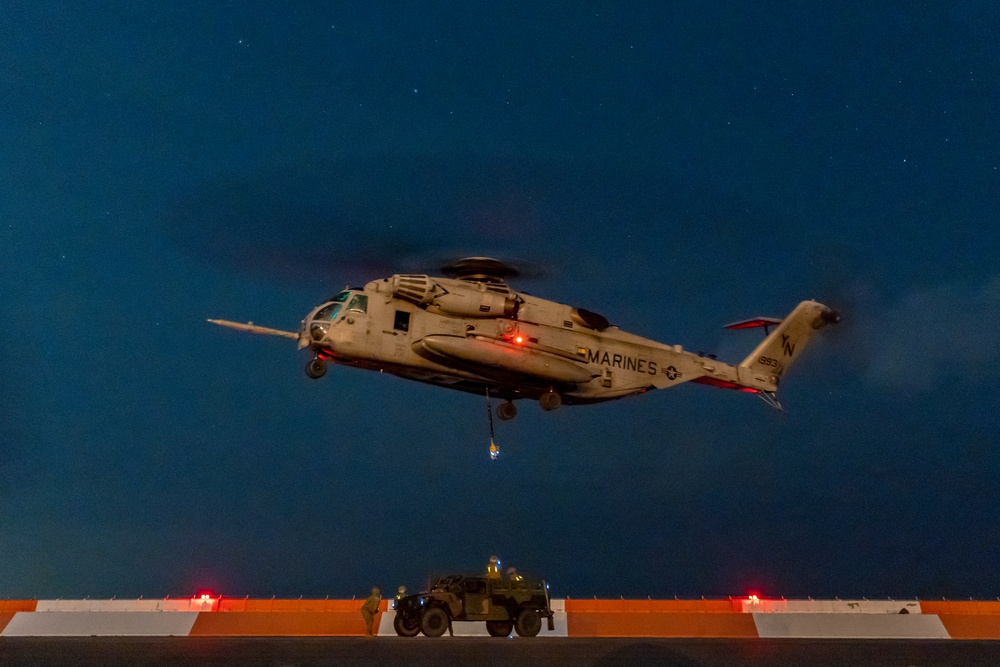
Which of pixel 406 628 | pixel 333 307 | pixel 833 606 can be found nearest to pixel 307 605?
pixel 406 628

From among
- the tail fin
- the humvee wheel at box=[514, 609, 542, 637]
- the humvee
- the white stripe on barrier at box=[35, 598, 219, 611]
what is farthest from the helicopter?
the white stripe on barrier at box=[35, 598, 219, 611]

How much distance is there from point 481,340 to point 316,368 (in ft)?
14.8

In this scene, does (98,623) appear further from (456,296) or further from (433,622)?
(456,296)

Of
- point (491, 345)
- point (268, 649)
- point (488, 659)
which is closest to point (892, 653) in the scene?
point (488, 659)

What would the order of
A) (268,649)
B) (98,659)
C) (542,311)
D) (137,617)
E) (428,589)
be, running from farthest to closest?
(542,311) < (137,617) < (428,589) < (268,649) < (98,659)

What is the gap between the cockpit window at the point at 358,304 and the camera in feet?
73.4

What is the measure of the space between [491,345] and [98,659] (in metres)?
12.9

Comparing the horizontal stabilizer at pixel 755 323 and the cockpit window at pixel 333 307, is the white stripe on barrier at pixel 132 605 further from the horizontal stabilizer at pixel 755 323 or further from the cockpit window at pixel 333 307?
the horizontal stabilizer at pixel 755 323

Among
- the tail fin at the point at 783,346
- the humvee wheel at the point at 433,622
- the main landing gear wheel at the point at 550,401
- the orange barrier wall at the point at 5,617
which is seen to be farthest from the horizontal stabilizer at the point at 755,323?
the orange barrier wall at the point at 5,617

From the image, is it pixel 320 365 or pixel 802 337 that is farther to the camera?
pixel 802 337

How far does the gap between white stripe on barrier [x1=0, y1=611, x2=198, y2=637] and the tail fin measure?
1871cm

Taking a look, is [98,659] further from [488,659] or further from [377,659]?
[488,659]

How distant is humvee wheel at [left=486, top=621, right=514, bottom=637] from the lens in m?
19.3

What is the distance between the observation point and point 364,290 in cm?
2275
